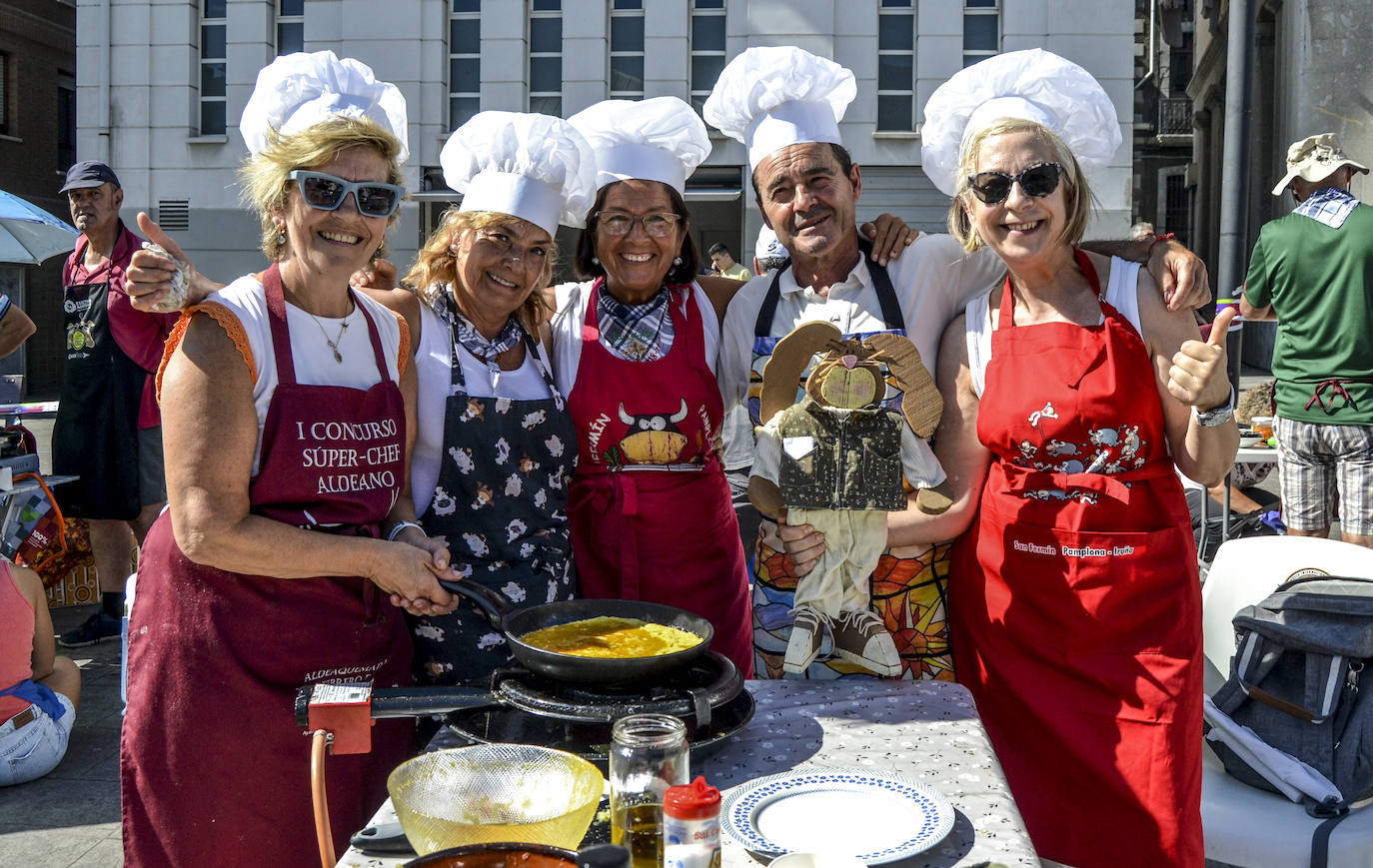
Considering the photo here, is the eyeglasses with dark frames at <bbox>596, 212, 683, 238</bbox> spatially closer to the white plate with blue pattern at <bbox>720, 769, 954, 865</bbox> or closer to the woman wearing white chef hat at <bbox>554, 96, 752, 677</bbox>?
the woman wearing white chef hat at <bbox>554, 96, 752, 677</bbox>

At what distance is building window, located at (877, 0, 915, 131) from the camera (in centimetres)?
1605

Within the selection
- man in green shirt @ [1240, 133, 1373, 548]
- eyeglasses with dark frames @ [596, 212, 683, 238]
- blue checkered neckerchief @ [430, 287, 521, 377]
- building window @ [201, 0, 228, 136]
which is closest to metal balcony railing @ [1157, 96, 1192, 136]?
building window @ [201, 0, 228, 136]

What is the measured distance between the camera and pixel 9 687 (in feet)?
12.5

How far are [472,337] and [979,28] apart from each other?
1544cm

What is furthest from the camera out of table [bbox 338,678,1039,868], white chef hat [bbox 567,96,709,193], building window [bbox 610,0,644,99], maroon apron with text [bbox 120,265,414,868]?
building window [bbox 610,0,644,99]

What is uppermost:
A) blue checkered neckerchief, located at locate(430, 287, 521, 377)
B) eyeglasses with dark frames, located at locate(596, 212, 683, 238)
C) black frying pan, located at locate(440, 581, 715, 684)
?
eyeglasses with dark frames, located at locate(596, 212, 683, 238)

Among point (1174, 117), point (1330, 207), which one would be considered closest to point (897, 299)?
point (1330, 207)

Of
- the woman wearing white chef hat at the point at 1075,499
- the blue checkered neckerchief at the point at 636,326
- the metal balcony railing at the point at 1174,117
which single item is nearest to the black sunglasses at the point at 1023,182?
the woman wearing white chef hat at the point at 1075,499

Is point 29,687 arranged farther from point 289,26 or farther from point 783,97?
point 289,26

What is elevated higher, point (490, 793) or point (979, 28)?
point (979, 28)

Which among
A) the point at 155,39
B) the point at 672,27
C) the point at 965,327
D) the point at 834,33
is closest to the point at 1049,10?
the point at 834,33

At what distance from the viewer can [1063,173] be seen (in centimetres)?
248

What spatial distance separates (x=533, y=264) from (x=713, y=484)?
75 cm

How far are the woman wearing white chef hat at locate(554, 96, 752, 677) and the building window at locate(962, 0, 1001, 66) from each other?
14.4 m
